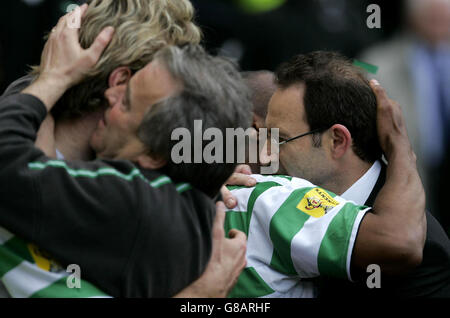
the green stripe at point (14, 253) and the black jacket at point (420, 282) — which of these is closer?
the green stripe at point (14, 253)

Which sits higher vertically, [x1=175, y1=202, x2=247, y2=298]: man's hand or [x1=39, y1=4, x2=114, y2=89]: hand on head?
[x1=39, y1=4, x2=114, y2=89]: hand on head

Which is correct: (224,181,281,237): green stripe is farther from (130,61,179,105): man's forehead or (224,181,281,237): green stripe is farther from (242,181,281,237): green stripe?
(130,61,179,105): man's forehead

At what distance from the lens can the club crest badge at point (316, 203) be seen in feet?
7.41

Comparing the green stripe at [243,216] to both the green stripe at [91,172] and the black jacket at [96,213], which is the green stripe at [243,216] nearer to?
the black jacket at [96,213]

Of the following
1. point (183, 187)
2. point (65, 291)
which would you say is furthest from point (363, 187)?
point (65, 291)

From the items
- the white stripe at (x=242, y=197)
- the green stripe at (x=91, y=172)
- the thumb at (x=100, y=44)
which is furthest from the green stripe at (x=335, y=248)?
the thumb at (x=100, y=44)

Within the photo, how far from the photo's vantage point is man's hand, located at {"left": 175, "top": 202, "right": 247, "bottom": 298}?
6.40 ft

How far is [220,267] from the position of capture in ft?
6.58

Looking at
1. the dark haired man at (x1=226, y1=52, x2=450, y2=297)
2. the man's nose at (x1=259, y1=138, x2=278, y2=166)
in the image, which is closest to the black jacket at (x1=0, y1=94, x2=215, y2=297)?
the dark haired man at (x1=226, y1=52, x2=450, y2=297)

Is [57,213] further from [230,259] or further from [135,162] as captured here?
[230,259]

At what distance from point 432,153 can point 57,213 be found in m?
2.89

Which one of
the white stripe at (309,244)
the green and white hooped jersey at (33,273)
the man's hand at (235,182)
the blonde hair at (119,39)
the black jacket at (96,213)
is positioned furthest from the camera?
the man's hand at (235,182)

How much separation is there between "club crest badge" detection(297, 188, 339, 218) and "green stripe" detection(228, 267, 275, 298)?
0.31 metres

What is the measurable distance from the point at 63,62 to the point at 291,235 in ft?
3.35
